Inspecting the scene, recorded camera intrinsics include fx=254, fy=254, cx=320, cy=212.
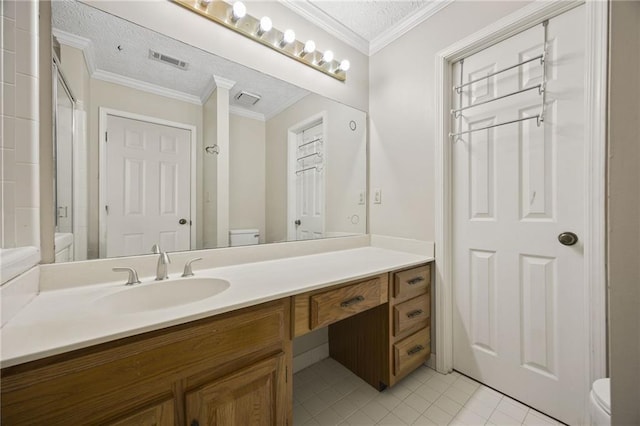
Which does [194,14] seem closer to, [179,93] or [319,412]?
[179,93]

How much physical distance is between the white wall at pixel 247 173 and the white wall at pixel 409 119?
0.91 m

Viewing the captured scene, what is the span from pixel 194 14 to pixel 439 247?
1.85 metres

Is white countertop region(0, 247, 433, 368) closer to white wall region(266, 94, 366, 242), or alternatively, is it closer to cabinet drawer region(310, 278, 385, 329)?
cabinet drawer region(310, 278, 385, 329)

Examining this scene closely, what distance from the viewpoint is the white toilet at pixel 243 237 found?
141 centimetres

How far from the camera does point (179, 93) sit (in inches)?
49.4

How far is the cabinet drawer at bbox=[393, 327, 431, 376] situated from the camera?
1.41 m

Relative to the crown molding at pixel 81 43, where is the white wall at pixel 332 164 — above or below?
below

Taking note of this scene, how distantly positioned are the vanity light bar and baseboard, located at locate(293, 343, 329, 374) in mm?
1919

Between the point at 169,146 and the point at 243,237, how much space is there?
1.94ft

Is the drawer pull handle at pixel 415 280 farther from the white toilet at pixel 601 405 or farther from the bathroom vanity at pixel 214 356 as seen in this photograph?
the white toilet at pixel 601 405

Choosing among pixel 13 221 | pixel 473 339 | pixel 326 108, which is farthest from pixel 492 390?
pixel 13 221

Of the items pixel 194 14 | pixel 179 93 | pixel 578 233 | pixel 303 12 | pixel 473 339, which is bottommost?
pixel 473 339

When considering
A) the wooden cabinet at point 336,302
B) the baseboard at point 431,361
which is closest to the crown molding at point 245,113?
the wooden cabinet at point 336,302

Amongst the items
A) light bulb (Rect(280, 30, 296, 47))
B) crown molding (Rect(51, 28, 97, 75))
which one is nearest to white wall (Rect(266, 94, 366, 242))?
light bulb (Rect(280, 30, 296, 47))
